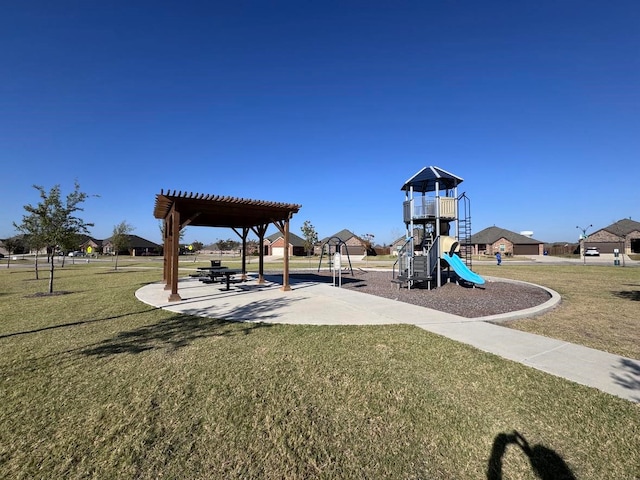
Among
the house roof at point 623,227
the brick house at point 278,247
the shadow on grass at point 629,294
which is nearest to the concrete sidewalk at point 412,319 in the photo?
the shadow on grass at point 629,294

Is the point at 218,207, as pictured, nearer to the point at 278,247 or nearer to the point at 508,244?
the point at 278,247

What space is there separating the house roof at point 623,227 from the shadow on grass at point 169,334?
80.6 m

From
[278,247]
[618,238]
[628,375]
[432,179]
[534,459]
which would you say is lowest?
[534,459]

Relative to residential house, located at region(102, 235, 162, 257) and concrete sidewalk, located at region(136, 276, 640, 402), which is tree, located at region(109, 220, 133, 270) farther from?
residential house, located at region(102, 235, 162, 257)

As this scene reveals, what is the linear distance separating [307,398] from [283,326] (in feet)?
10.0

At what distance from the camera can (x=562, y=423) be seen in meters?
3.01

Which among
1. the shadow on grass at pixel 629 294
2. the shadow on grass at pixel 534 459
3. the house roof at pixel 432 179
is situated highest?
the house roof at pixel 432 179

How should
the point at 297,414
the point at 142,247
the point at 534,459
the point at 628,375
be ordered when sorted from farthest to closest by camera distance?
the point at 142,247 → the point at 628,375 → the point at 297,414 → the point at 534,459

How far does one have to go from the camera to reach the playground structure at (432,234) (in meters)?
12.5

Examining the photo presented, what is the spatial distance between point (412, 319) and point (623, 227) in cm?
8003

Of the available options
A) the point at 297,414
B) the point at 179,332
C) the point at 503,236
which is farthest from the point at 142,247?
the point at 297,414

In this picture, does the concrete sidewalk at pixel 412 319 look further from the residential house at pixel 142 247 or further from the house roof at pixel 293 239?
the residential house at pixel 142 247

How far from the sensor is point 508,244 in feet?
202

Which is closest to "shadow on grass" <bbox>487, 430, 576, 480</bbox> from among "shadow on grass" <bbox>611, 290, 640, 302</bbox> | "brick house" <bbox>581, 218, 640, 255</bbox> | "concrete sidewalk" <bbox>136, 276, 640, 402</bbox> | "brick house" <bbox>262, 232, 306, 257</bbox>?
"concrete sidewalk" <bbox>136, 276, 640, 402</bbox>
